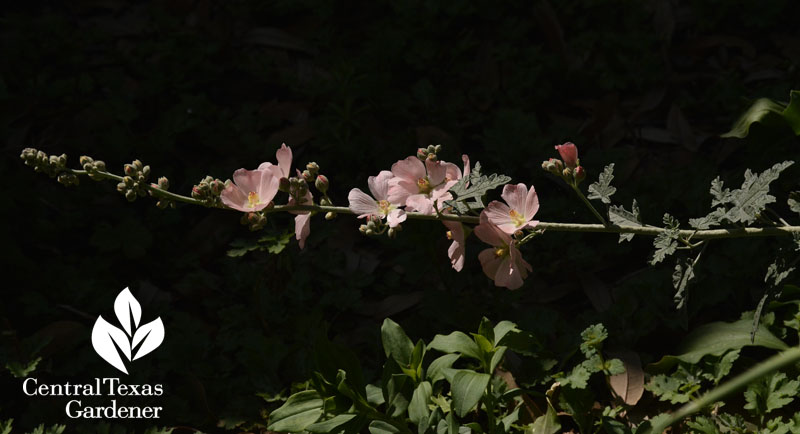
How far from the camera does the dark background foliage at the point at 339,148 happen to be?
2.45 meters

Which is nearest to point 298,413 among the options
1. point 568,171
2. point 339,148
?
point 568,171

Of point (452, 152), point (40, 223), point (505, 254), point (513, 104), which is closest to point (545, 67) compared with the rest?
point (513, 104)

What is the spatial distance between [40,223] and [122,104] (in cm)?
69

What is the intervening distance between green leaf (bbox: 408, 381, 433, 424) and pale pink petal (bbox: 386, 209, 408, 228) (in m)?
0.49

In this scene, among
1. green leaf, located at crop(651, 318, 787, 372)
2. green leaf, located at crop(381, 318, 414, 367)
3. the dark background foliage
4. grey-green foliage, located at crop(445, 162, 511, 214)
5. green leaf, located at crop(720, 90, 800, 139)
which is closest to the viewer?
grey-green foliage, located at crop(445, 162, 511, 214)

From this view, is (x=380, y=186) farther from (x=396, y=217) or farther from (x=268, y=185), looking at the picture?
(x=268, y=185)

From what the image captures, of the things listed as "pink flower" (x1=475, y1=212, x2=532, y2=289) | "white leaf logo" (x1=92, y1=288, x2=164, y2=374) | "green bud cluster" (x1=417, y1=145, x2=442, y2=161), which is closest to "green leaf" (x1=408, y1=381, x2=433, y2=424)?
"pink flower" (x1=475, y1=212, x2=532, y2=289)

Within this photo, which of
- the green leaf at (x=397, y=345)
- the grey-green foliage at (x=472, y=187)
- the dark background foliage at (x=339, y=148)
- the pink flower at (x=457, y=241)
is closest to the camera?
the grey-green foliage at (x=472, y=187)

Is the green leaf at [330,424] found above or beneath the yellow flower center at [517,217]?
beneath

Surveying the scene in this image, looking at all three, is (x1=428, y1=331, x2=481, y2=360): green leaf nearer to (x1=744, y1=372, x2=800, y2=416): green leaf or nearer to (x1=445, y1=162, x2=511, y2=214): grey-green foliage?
(x1=445, y1=162, x2=511, y2=214): grey-green foliage

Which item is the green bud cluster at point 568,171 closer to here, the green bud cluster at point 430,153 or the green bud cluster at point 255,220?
the green bud cluster at point 430,153

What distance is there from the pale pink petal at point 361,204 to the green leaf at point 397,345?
46cm

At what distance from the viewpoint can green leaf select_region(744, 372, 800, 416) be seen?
2.01 meters

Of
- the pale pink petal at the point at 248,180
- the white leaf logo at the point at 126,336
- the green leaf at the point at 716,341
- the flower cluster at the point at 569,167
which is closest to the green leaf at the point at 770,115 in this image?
the green leaf at the point at 716,341
